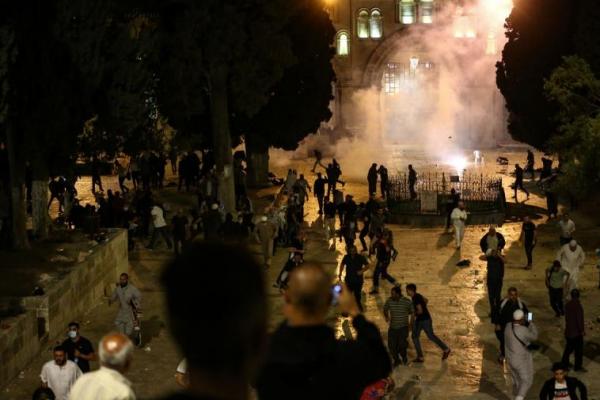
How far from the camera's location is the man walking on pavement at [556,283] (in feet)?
57.5

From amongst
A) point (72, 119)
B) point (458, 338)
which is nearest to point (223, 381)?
point (458, 338)

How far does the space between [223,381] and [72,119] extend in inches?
773

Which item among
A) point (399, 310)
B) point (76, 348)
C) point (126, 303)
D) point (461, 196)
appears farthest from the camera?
point (461, 196)

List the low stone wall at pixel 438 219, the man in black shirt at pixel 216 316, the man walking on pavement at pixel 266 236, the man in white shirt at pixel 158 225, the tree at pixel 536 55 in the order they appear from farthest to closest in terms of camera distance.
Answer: the tree at pixel 536 55, the low stone wall at pixel 438 219, the man in white shirt at pixel 158 225, the man walking on pavement at pixel 266 236, the man in black shirt at pixel 216 316

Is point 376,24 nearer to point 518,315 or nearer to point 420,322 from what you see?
point 420,322

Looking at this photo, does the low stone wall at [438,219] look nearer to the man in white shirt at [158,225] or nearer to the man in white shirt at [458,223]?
the man in white shirt at [458,223]

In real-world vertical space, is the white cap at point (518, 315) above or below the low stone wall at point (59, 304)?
above

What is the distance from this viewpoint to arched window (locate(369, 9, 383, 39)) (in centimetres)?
5812

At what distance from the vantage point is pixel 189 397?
93.1 inches

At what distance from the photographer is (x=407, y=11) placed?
2285 inches

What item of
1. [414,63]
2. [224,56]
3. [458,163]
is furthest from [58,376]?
[414,63]

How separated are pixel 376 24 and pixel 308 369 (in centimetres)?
5555

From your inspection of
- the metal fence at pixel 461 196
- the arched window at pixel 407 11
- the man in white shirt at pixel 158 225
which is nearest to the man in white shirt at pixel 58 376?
the man in white shirt at pixel 158 225

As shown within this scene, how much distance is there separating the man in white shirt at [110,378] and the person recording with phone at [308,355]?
1336mm
